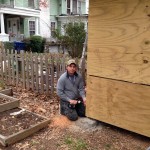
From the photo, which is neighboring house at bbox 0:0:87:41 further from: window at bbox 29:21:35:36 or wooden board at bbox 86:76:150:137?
wooden board at bbox 86:76:150:137

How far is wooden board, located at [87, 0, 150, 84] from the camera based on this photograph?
3498 mm

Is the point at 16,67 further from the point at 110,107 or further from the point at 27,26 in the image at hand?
the point at 27,26

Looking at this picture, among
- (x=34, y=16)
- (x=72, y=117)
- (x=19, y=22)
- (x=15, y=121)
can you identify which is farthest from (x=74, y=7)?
(x=15, y=121)

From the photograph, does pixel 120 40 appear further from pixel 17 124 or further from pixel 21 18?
pixel 21 18

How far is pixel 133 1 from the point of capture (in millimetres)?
3520

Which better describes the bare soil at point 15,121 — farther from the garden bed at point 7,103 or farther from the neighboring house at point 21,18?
the neighboring house at point 21,18

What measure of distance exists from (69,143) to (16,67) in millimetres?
4214

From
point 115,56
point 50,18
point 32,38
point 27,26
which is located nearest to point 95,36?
point 115,56

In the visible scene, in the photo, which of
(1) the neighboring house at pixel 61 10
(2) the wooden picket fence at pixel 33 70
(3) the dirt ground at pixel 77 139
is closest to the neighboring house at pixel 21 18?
(1) the neighboring house at pixel 61 10

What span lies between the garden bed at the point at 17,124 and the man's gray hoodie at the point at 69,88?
1.99 ft

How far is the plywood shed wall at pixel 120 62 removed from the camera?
3.54 m

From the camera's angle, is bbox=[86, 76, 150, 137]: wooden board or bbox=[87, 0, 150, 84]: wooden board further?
bbox=[86, 76, 150, 137]: wooden board

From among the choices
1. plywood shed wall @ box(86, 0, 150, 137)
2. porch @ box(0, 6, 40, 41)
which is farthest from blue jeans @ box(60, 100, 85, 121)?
porch @ box(0, 6, 40, 41)

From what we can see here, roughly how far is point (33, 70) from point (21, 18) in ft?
73.5
